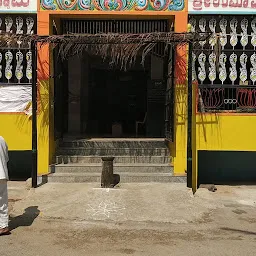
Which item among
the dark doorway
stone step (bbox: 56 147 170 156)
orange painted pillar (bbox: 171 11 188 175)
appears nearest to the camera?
orange painted pillar (bbox: 171 11 188 175)

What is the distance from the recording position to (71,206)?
6875 mm

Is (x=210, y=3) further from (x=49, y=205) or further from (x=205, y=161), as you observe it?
(x=49, y=205)

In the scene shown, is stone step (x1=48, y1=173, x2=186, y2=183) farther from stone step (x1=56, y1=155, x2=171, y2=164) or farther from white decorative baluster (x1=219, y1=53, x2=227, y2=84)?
white decorative baluster (x1=219, y1=53, x2=227, y2=84)

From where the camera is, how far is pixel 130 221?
20.7ft

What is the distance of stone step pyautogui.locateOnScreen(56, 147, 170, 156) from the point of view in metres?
9.27

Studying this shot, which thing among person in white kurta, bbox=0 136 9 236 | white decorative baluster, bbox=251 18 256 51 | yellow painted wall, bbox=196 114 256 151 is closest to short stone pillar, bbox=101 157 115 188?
yellow painted wall, bbox=196 114 256 151

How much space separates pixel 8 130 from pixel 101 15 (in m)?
3.32

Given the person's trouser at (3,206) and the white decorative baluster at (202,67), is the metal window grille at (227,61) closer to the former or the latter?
the white decorative baluster at (202,67)

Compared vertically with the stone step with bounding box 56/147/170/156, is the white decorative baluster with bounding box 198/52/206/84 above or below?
above

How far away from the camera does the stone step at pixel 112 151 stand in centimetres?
927

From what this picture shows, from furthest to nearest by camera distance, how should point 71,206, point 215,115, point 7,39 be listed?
1. point 215,115
2. point 7,39
3. point 71,206

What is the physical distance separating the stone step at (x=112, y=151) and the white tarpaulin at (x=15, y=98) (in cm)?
144

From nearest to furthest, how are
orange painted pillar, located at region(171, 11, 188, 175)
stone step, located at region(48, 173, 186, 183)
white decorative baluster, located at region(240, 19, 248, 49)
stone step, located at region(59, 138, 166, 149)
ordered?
stone step, located at region(48, 173, 186, 183), orange painted pillar, located at region(171, 11, 188, 175), white decorative baluster, located at region(240, 19, 248, 49), stone step, located at region(59, 138, 166, 149)

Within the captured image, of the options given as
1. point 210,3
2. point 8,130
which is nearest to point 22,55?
point 8,130
